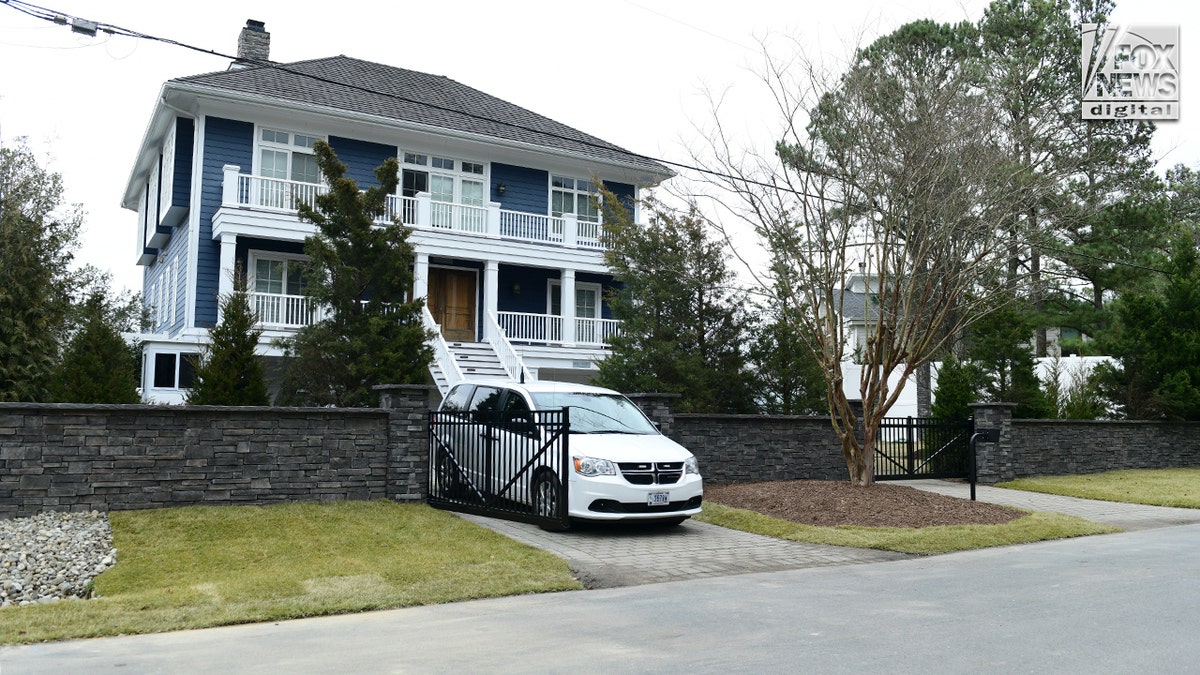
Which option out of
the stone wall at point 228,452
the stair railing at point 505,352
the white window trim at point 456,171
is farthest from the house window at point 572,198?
the stone wall at point 228,452

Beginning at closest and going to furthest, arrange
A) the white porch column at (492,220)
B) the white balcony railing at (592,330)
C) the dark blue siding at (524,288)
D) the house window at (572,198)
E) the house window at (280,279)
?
the house window at (280,279)
the white porch column at (492,220)
the white balcony railing at (592,330)
the dark blue siding at (524,288)
the house window at (572,198)

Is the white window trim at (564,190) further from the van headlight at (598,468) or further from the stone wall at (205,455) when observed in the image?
the van headlight at (598,468)

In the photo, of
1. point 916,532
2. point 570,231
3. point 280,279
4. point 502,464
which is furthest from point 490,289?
point 916,532

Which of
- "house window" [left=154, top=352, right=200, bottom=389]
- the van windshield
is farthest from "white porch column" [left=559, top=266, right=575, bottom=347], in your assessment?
the van windshield

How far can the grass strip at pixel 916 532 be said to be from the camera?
34.4 feet

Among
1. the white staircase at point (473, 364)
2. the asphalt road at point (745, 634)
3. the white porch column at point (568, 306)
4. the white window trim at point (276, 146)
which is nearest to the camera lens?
the asphalt road at point (745, 634)

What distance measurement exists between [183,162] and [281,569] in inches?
682

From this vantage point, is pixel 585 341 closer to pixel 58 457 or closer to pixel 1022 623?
pixel 58 457

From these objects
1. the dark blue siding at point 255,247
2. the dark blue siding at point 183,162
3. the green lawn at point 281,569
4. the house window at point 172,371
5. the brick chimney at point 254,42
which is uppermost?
the brick chimney at point 254,42

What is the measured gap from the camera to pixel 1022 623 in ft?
20.7

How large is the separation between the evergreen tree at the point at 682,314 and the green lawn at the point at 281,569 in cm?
606

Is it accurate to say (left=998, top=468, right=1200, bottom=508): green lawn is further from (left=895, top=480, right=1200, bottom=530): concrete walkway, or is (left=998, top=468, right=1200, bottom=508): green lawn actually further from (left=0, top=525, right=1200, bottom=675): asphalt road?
→ (left=0, top=525, right=1200, bottom=675): asphalt road

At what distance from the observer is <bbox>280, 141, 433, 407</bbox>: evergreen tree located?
46.2 ft

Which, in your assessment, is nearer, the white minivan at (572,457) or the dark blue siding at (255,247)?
the white minivan at (572,457)
